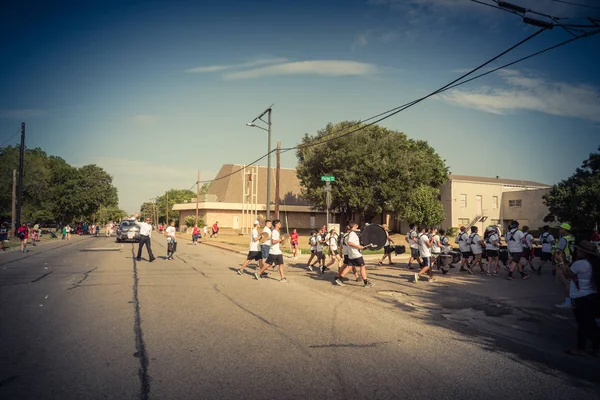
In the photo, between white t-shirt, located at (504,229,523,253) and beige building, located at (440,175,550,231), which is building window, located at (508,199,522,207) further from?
white t-shirt, located at (504,229,523,253)

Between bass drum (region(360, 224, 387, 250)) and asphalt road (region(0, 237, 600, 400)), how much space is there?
7.93ft

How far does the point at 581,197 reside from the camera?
3262 centimetres

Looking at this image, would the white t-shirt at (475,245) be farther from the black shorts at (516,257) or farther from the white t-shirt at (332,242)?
the white t-shirt at (332,242)

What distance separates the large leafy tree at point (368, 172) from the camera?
38.7m

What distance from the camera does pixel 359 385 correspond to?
4273 mm

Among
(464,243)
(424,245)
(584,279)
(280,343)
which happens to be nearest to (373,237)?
(424,245)

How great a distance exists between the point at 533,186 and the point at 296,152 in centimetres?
3722

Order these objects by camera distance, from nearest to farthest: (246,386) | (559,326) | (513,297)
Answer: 1. (246,386)
2. (559,326)
3. (513,297)

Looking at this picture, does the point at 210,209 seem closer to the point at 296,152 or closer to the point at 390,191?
the point at 296,152

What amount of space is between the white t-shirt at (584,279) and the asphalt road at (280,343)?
91 cm

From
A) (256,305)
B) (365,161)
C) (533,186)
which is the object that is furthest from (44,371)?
(533,186)

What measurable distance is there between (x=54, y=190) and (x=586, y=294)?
66.1m

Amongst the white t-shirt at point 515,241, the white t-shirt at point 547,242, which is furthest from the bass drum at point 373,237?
the white t-shirt at point 547,242

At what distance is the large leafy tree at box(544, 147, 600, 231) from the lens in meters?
32.0
